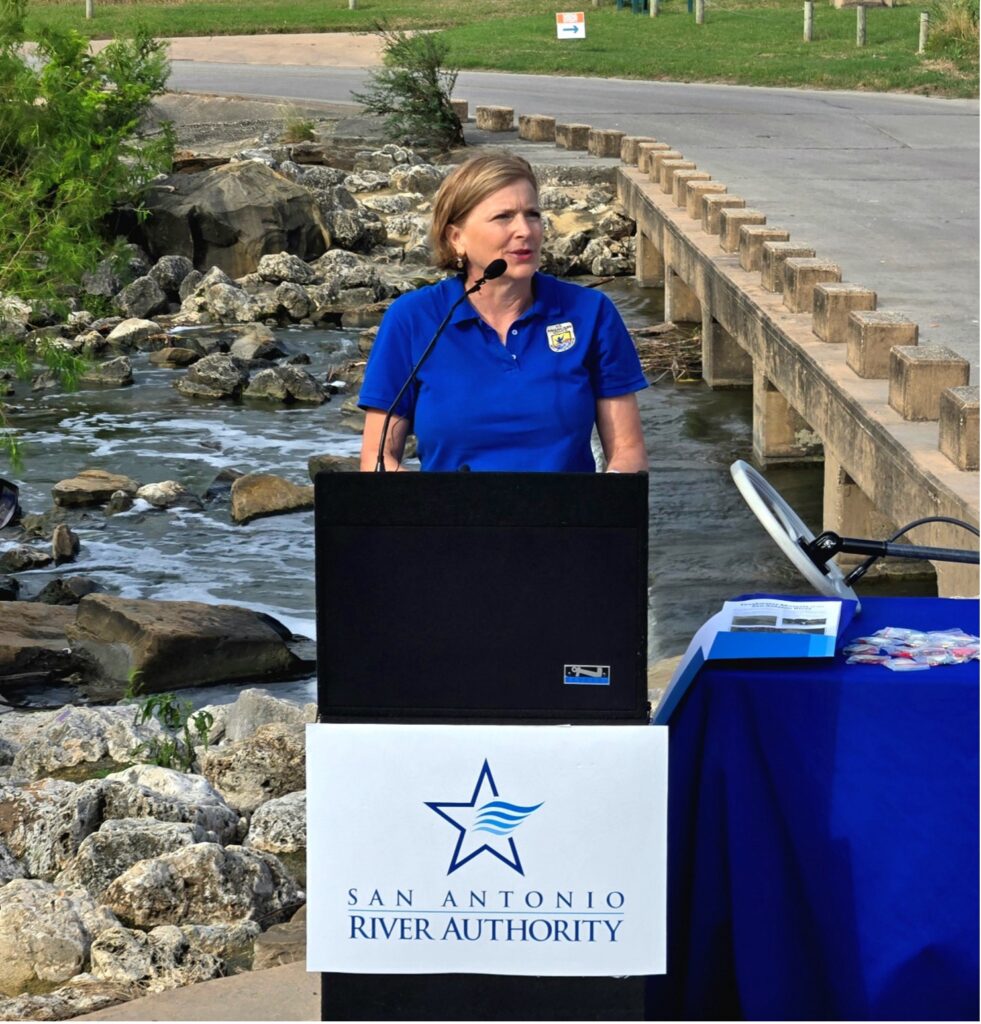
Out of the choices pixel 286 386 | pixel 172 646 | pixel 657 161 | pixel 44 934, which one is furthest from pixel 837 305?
pixel 657 161

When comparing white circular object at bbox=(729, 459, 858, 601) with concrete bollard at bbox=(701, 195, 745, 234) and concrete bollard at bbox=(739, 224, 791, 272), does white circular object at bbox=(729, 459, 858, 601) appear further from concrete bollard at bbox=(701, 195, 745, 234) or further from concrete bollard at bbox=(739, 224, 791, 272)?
concrete bollard at bbox=(701, 195, 745, 234)

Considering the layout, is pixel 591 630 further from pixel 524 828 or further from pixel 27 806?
pixel 27 806

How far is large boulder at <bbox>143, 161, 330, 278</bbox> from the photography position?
2064 centimetres

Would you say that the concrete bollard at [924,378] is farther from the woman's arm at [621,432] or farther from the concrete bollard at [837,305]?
the woman's arm at [621,432]

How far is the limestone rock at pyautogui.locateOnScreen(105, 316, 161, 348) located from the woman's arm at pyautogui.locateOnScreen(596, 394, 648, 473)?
1480cm

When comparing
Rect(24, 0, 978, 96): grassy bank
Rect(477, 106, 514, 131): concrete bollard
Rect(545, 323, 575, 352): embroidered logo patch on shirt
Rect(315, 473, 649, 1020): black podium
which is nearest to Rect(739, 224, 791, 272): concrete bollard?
Rect(545, 323, 575, 352): embroidered logo patch on shirt

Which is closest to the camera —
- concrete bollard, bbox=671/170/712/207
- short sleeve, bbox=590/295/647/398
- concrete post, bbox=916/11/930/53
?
short sleeve, bbox=590/295/647/398

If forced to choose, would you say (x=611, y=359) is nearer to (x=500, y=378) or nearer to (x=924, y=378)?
(x=500, y=378)

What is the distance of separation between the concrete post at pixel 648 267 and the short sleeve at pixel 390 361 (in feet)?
50.1

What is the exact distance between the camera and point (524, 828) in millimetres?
3070

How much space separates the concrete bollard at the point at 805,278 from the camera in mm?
10219

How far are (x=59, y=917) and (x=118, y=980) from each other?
35 cm

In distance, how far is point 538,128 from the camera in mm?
23594

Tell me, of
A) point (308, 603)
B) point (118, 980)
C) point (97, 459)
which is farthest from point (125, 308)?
point (118, 980)
